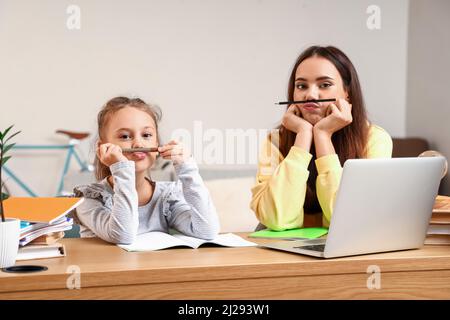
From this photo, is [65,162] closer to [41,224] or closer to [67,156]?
[67,156]

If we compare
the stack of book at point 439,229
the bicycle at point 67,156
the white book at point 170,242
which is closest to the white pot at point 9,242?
the white book at point 170,242

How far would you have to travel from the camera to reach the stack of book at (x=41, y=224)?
1.18 meters

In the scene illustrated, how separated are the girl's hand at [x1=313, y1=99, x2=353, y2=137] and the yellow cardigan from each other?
0.26 feet

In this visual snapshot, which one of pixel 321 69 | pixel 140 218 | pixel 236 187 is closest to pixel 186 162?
pixel 140 218

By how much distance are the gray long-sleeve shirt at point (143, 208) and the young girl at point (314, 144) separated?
24 cm

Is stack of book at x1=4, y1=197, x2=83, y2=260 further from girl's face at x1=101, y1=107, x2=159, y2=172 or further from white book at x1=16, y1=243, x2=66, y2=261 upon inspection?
girl's face at x1=101, y1=107, x2=159, y2=172

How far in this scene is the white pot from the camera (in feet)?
3.59

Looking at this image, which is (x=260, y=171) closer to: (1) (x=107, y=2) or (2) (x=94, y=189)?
(2) (x=94, y=189)

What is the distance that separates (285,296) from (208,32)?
122 inches

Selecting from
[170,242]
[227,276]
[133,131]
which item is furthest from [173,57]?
[227,276]

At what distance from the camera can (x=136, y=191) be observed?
1.46 metres

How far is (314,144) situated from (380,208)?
576 mm

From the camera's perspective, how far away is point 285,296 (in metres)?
1.15

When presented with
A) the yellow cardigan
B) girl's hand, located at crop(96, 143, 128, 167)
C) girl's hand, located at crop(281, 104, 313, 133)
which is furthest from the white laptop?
girl's hand, located at crop(281, 104, 313, 133)
